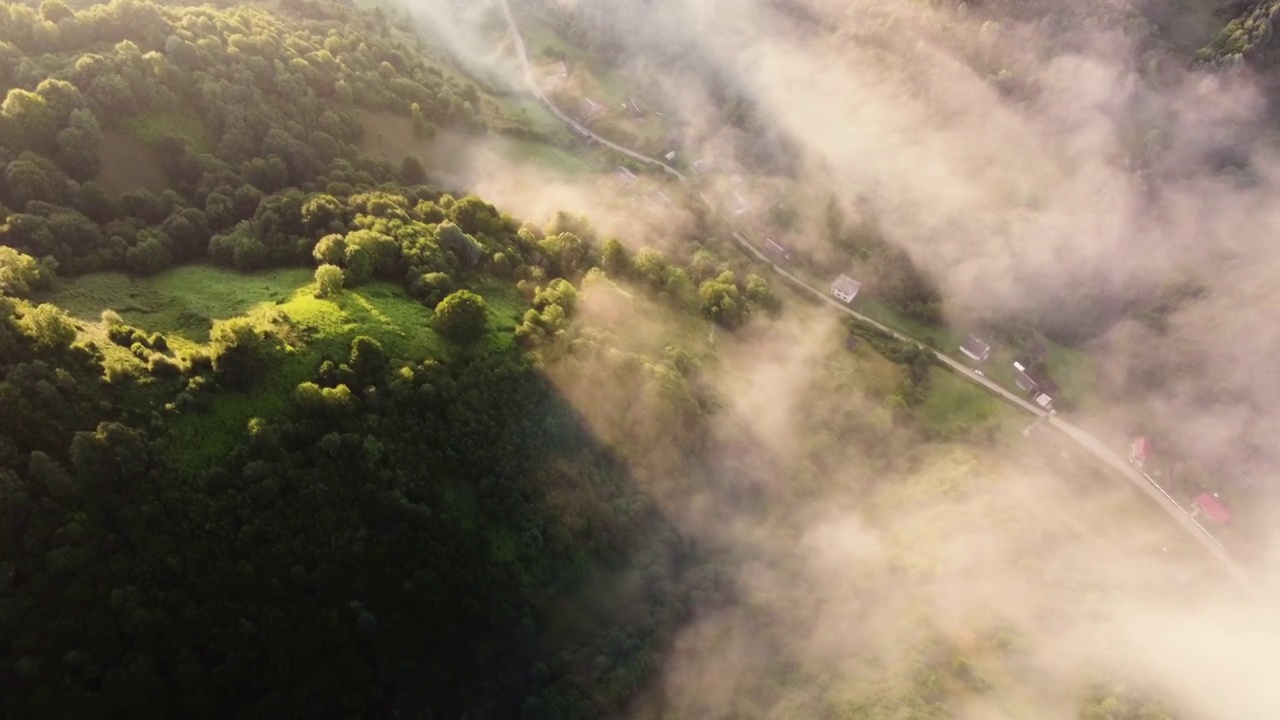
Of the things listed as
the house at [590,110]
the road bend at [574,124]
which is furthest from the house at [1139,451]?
the house at [590,110]

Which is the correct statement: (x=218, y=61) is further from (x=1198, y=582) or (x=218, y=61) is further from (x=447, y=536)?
(x=1198, y=582)

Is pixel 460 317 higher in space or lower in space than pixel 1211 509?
higher

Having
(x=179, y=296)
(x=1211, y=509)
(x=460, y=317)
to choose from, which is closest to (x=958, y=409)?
(x=1211, y=509)

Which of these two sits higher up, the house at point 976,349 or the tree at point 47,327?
the tree at point 47,327

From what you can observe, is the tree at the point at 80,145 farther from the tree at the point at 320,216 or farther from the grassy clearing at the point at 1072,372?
the grassy clearing at the point at 1072,372

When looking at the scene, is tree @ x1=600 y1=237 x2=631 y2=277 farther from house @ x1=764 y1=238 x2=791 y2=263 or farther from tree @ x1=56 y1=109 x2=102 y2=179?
tree @ x1=56 y1=109 x2=102 y2=179

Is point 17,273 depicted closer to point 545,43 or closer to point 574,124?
point 574,124

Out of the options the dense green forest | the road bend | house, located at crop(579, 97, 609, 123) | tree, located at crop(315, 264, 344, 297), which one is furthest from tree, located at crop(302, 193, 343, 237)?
house, located at crop(579, 97, 609, 123)
